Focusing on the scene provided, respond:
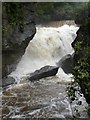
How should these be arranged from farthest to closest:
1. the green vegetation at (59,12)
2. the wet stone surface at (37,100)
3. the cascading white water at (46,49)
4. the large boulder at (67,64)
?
the green vegetation at (59,12), the cascading white water at (46,49), the large boulder at (67,64), the wet stone surface at (37,100)

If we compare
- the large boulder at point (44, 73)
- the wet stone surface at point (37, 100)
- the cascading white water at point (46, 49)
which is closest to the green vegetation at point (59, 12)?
the cascading white water at point (46, 49)

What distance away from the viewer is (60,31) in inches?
367

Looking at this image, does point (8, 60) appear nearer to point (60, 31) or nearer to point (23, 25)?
point (23, 25)

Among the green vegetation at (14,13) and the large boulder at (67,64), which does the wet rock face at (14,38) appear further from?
the large boulder at (67,64)

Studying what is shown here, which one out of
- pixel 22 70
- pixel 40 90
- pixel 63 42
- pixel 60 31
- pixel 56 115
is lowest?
pixel 56 115

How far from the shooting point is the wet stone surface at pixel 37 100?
4327 mm

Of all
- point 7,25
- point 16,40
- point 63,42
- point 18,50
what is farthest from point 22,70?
point 63,42

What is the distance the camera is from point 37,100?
494cm

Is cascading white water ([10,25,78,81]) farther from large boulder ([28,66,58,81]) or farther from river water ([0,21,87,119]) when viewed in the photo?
large boulder ([28,66,58,81])

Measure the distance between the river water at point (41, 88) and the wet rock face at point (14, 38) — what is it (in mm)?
369

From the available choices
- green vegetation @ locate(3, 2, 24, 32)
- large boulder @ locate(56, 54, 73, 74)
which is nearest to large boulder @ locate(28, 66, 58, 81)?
large boulder @ locate(56, 54, 73, 74)

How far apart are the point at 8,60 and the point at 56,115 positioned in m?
2.54

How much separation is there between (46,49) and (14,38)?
2.35 m

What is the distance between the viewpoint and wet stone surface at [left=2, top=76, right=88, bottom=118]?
4.33 meters
